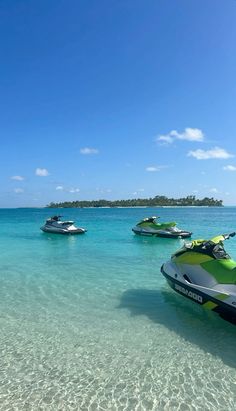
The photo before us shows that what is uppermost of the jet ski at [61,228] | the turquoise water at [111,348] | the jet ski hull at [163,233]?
the jet ski at [61,228]

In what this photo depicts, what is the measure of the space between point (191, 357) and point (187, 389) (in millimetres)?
934

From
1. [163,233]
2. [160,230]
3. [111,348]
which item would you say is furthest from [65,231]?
[111,348]

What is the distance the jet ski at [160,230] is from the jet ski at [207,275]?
1572 centimetres

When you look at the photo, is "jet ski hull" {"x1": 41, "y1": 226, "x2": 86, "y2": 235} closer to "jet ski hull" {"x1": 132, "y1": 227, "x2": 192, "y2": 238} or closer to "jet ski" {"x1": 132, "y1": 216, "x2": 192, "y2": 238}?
"jet ski" {"x1": 132, "y1": 216, "x2": 192, "y2": 238}

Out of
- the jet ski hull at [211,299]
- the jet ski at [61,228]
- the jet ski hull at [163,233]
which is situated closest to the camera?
the jet ski hull at [211,299]

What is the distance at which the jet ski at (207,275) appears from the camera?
6.75 meters

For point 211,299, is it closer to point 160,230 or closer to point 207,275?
point 207,275

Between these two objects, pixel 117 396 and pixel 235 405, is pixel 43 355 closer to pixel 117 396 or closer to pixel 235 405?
pixel 117 396

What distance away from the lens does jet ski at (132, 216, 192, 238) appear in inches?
962

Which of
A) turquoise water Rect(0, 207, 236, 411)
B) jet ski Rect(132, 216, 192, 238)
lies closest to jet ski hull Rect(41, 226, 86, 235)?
jet ski Rect(132, 216, 192, 238)

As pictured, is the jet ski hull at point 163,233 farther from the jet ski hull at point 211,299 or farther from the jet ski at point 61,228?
the jet ski hull at point 211,299

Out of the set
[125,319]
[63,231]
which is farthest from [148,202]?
[125,319]

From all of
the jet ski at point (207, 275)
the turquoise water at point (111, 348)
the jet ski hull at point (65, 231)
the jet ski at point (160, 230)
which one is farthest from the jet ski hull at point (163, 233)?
the jet ski at point (207, 275)

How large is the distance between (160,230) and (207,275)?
1770 cm
